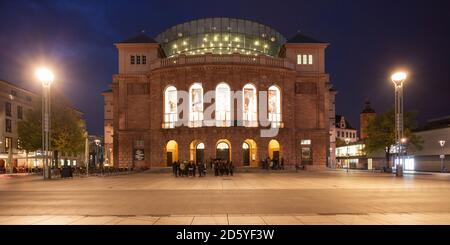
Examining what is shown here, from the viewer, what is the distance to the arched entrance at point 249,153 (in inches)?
2685

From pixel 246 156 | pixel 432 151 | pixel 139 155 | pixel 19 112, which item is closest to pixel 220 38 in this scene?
pixel 246 156

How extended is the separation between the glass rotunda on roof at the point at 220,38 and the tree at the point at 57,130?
1015 inches

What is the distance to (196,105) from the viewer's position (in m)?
66.7

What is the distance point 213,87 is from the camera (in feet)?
218

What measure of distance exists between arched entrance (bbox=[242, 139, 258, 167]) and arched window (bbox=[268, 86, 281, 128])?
4773 millimetres

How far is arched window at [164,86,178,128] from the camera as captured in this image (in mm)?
68269

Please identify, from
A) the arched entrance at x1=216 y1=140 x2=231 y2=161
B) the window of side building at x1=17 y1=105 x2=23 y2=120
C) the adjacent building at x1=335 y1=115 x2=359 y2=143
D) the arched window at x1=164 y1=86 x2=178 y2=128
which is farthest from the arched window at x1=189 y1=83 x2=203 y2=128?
the adjacent building at x1=335 y1=115 x2=359 y2=143

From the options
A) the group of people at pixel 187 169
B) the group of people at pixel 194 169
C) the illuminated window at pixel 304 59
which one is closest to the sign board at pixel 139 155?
the group of people at pixel 194 169

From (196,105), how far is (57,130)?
20.2 metres

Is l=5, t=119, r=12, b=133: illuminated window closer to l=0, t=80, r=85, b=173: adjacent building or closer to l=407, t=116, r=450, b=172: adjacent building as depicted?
l=0, t=80, r=85, b=173: adjacent building

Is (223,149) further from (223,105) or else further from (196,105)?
(196,105)

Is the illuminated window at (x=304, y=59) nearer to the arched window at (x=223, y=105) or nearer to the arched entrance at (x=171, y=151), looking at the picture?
the arched window at (x=223, y=105)

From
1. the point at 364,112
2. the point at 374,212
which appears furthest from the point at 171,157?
the point at 364,112
